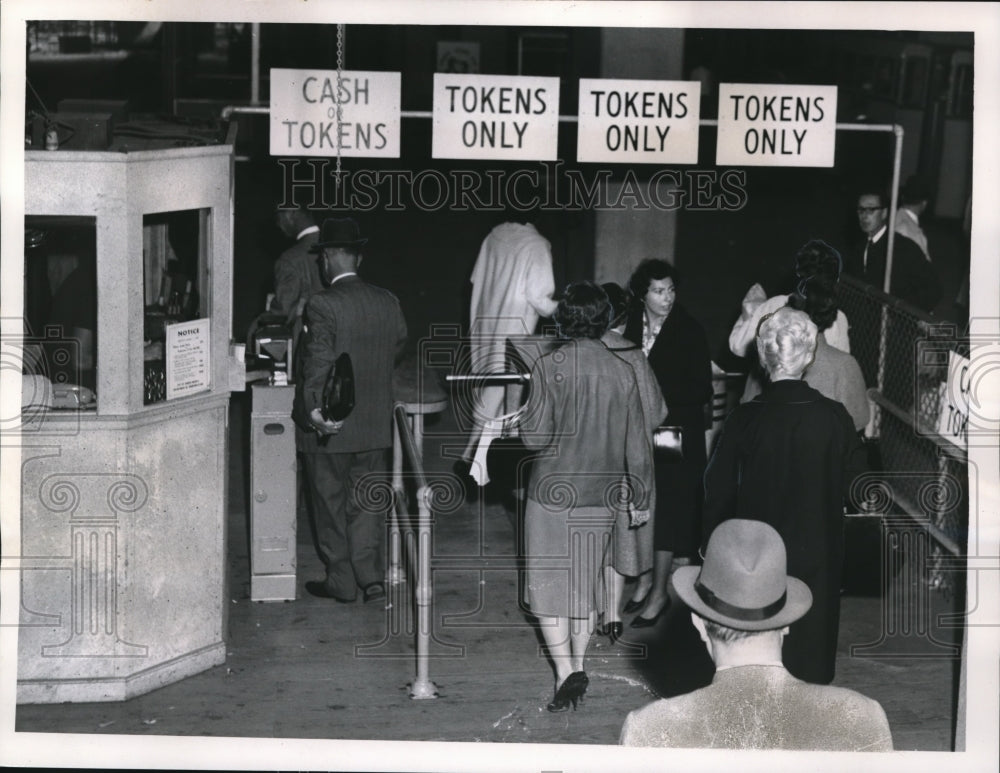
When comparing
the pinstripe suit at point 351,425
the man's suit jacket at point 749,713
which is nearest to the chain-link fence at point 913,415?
the pinstripe suit at point 351,425

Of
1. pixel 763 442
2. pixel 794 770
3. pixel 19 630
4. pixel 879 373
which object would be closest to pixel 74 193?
pixel 19 630

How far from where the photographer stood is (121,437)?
18.5 ft

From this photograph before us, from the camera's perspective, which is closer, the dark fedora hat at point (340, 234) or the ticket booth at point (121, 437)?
the ticket booth at point (121, 437)

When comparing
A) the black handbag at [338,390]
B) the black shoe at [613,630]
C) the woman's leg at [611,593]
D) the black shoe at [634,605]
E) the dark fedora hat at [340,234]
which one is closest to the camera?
the woman's leg at [611,593]

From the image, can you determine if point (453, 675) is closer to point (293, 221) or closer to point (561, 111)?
point (293, 221)

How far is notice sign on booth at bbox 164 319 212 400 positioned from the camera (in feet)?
19.2

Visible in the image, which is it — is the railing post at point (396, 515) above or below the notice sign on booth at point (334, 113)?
below

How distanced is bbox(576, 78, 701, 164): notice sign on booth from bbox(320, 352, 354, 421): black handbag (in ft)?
4.59

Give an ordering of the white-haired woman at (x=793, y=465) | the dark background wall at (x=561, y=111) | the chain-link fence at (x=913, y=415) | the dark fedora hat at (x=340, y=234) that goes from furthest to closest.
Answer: the dark background wall at (x=561, y=111)
the chain-link fence at (x=913, y=415)
the dark fedora hat at (x=340, y=234)
the white-haired woman at (x=793, y=465)

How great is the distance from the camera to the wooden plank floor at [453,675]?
571cm

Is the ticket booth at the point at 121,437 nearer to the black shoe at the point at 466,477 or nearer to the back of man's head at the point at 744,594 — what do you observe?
→ the back of man's head at the point at 744,594

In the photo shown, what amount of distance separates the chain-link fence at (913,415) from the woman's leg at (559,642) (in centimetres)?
193

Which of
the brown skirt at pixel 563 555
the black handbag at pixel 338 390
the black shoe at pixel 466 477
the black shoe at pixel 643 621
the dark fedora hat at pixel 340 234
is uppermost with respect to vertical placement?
the dark fedora hat at pixel 340 234

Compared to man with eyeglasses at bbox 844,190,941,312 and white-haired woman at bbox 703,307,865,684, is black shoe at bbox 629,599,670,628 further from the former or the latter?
man with eyeglasses at bbox 844,190,941,312
